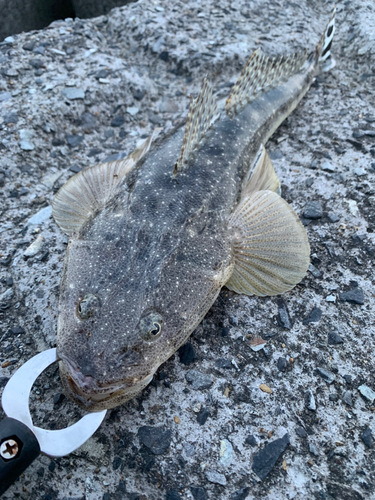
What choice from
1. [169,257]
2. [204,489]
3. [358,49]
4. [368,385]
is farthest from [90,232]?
[358,49]

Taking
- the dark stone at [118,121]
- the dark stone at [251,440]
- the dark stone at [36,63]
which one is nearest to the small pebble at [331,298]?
the dark stone at [251,440]

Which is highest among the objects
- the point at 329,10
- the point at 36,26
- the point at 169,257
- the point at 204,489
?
the point at 36,26

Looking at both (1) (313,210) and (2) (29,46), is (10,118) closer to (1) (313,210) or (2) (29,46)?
(2) (29,46)

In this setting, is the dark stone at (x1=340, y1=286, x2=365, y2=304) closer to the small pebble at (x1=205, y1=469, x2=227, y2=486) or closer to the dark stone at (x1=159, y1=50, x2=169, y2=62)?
the small pebble at (x1=205, y1=469, x2=227, y2=486)

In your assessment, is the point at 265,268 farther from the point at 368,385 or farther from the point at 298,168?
the point at 298,168

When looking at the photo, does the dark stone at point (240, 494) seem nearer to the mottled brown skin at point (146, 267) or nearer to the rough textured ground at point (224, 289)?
the rough textured ground at point (224, 289)

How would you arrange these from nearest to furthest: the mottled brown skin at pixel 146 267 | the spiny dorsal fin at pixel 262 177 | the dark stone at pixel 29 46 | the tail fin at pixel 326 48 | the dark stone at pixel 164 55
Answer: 1. the mottled brown skin at pixel 146 267
2. the spiny dorsal fin at pixel 262 177
3. the dark stone at pixel 29 46
4. the tail fin at pixel 326 48
5. the dark stone at pixel 164 55
